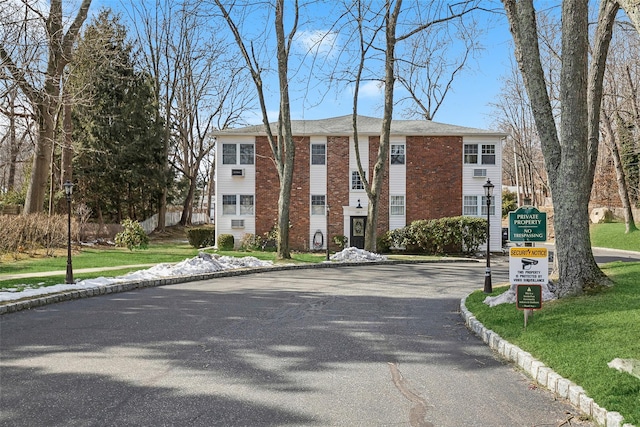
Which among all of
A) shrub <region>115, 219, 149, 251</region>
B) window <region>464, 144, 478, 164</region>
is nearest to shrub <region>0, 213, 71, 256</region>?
shrub <region>115, 219, 149, 251</region>

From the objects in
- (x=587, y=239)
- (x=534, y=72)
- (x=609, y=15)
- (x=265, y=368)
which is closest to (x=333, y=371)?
(x=265, y=368)

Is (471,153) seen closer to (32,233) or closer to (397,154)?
(397,154)

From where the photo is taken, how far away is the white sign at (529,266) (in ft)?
25.8

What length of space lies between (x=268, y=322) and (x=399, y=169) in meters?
24.3

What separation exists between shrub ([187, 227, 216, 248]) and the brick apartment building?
2295 millimetres

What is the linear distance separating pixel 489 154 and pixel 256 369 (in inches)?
1134

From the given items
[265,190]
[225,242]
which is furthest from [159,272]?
[265,190]

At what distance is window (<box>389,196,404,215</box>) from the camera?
1275 inches

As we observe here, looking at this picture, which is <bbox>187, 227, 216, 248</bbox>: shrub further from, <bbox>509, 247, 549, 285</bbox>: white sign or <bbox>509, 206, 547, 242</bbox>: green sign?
<bbox>509, 247, 549, 285</bbox>: white sign

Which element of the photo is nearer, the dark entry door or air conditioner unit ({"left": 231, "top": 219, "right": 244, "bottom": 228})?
air conditioner unit ({"left": 231, "top": 219, "right": 244, "bottom": 228})

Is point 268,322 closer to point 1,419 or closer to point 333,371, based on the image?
point 333,371

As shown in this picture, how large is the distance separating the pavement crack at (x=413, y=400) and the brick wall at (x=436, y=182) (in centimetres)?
2642

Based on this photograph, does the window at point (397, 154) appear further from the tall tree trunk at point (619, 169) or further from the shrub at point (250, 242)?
the tall tree trunk at point (619, 169)

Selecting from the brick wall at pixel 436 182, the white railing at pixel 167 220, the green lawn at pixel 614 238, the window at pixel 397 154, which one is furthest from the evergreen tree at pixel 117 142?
the green lawn at pixel 614 238
